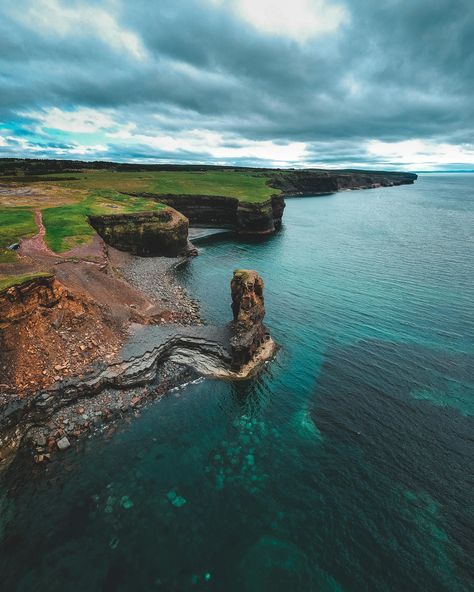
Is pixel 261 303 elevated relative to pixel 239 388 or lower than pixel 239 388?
elevated

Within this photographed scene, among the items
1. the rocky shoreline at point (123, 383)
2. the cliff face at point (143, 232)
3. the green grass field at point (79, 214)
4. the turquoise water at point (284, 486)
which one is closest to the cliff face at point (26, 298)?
the rocky shoreline at point (123, 383)

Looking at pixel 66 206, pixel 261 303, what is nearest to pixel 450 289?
pixel 261 303

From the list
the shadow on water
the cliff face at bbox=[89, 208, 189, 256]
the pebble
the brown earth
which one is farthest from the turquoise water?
the cliff face at bbox=[89, 208, 189, 256]

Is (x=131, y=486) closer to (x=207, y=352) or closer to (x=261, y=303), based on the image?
(x=207, y=352)

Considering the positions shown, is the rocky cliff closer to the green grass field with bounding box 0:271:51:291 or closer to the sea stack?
the sea stack

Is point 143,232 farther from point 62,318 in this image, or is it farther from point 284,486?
point 284,486
